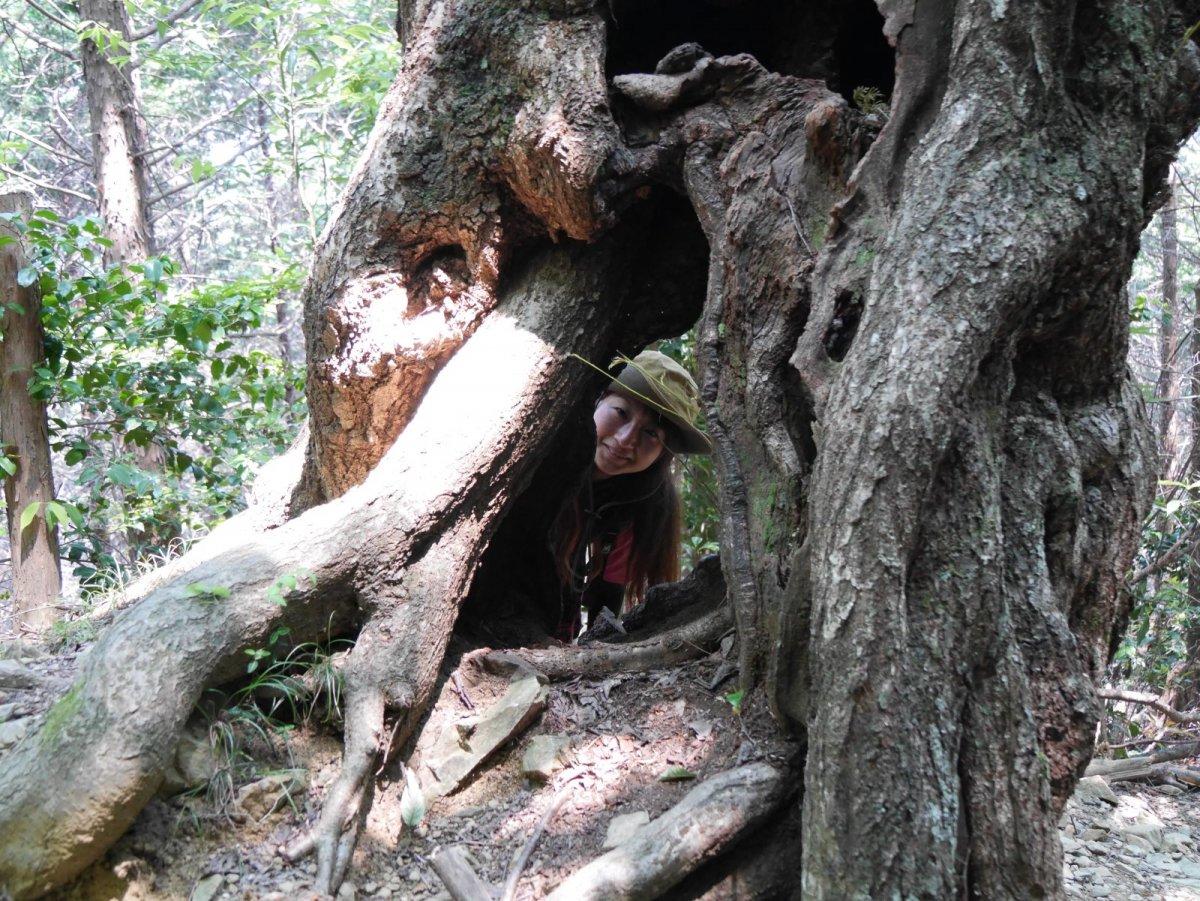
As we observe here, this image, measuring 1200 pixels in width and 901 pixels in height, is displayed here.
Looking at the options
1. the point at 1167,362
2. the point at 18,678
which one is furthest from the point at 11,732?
the point at 1167,362

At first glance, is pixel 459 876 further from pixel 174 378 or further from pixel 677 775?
pixel 174 378

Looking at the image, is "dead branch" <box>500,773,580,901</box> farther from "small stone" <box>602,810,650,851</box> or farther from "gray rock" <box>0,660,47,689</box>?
"gray rock" <box>0,660,47,689</box>

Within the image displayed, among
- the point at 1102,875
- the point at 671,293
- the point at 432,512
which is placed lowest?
the point at 1102,875

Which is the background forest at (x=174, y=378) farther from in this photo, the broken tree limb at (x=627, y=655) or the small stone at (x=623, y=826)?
the small stone at (x=623, y=826)

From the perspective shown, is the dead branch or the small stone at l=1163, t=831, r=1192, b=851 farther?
the small stone at l=1163, t=831, r=1192, b=851

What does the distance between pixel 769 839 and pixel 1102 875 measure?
1288mm

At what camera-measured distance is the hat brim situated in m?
3.88

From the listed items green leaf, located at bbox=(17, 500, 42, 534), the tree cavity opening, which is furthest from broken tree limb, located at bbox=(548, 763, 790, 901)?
green leaf, located at bbox=(17, 500, 42, 534)

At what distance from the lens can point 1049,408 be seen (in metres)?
2.24

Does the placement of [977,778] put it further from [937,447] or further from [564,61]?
[564,61]

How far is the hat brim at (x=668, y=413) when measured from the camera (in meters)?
3.88

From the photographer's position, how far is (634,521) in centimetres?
439

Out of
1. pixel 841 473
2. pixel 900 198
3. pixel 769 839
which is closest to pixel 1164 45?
pixel 900 198

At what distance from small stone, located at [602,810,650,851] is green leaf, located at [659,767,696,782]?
0.13 meters
